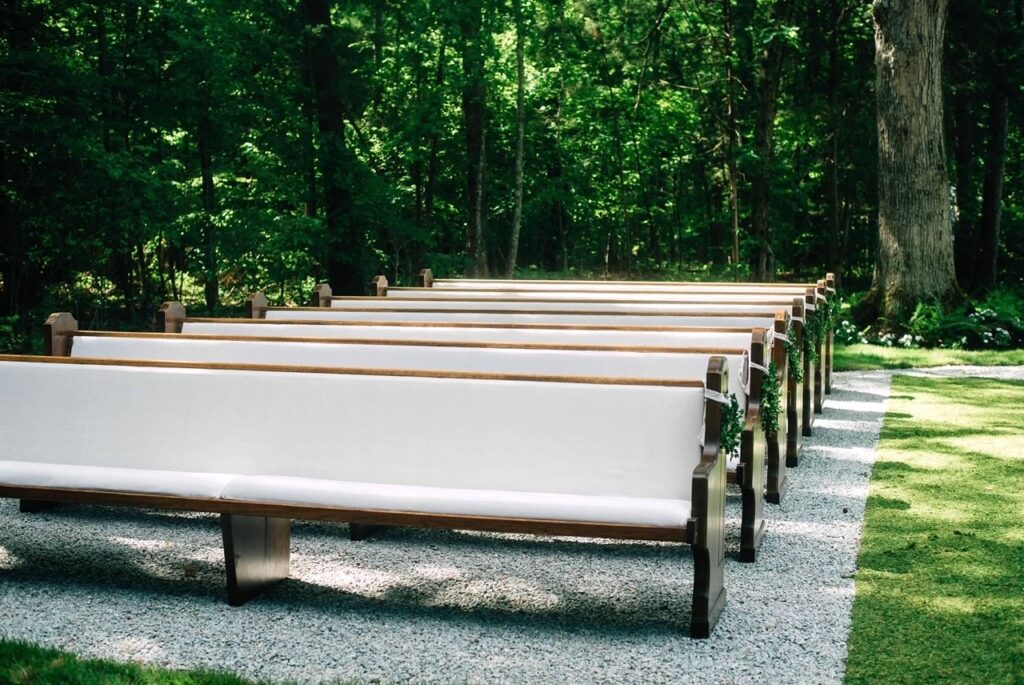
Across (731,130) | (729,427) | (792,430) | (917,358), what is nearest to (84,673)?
(729,427)

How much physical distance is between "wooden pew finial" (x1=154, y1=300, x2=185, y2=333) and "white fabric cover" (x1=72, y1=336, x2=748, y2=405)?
2.37 ft

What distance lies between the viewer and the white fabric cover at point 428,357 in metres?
5.62

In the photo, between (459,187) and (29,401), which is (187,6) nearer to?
(459,187)

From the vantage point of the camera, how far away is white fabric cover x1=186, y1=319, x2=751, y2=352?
259 inches

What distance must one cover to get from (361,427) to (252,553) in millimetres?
742

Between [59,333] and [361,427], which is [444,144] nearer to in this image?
[59,333]

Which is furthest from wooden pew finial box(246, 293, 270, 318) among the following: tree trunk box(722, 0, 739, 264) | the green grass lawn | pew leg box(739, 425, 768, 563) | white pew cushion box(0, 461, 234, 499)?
tree trunk box(722, 0, 739, 264)

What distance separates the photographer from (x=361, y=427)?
16.0 feet

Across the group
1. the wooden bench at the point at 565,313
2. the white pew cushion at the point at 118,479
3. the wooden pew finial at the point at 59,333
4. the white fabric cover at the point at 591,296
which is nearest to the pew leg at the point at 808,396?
the wooden bench at the point at 565,313

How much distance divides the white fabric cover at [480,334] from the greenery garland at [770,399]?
2.22 ft

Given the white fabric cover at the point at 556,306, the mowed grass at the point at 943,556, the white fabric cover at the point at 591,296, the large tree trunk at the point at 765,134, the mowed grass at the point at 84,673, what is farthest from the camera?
the large tree trunk at the point at 765,134

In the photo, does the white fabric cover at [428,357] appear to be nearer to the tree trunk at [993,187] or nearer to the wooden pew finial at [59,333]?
the wooden pew finial at [59,333]

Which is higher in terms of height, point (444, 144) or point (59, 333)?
point (444, 144)

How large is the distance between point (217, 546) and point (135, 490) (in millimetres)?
946
